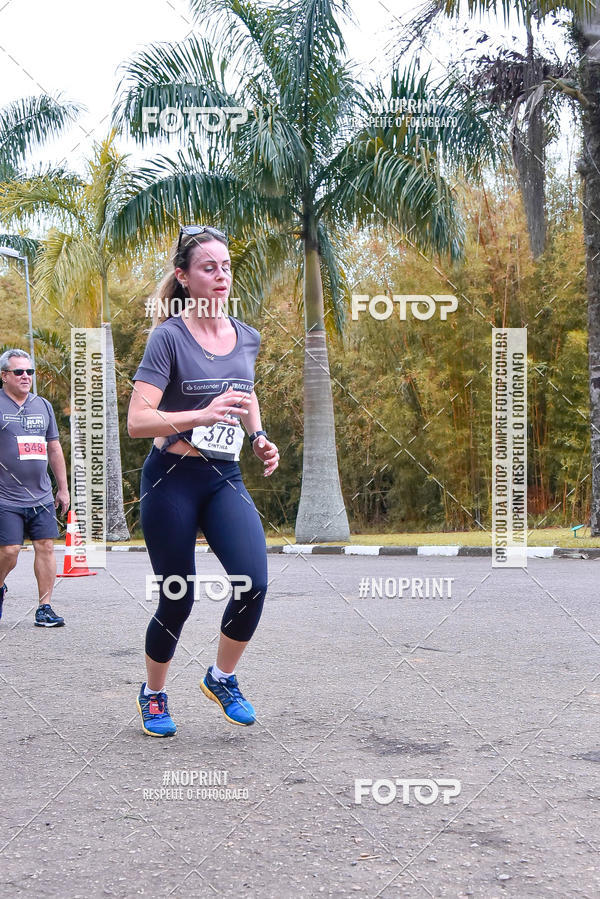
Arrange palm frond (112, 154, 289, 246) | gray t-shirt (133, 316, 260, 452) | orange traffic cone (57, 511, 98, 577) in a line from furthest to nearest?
palm frond (112, 154, 289, 246) → orange traffic cone (57, 511, 98, 577) → gray t-shirt (133, 316, 260, 452)

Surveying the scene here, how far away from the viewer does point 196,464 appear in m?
3.46

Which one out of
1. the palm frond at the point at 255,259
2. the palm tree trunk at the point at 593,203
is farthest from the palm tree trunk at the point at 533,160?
the palm frond at the point at 255,259

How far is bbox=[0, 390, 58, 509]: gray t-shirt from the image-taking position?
6.31 metres

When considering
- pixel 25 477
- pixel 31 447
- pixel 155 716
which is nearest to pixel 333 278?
pixel 31 447

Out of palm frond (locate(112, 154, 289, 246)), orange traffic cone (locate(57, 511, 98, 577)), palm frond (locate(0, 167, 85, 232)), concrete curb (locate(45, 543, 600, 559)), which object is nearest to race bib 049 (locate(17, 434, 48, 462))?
orange traffic cone (locate(57, 511, 98, 577))

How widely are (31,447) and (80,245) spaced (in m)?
14.1

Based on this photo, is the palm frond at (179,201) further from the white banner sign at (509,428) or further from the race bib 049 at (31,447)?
the race bib 049 at (31,447)

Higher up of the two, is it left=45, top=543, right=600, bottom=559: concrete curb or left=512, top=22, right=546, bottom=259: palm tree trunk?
left=512, top=22, right=546, bottom=259: palm tree trunk

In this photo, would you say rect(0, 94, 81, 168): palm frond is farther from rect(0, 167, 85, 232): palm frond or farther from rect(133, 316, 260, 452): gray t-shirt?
rect(133, 316, 260, 452): gray t-shirt

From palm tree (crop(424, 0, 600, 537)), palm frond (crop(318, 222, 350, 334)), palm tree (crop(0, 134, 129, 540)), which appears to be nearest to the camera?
palm tree (crop(424, 0, 600, 537))

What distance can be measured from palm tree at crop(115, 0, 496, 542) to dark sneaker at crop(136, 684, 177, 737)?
11810 mm

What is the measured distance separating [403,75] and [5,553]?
11596 mm

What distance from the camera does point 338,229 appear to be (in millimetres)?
17062

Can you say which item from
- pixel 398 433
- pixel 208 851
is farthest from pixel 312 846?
pixel 398 433
